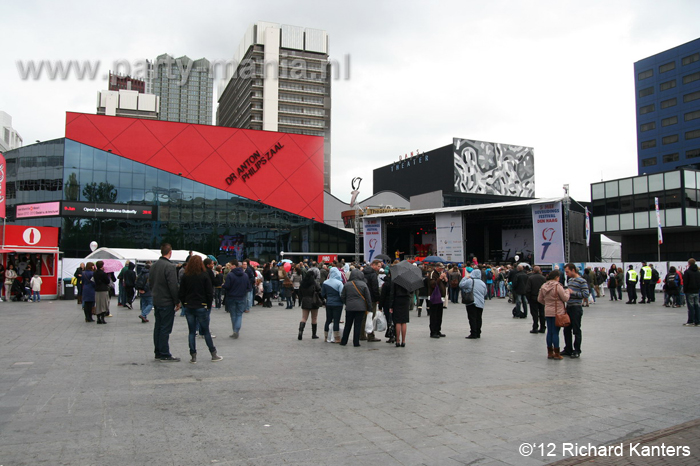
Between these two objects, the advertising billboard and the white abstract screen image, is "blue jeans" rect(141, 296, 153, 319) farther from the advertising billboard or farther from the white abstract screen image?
the white abstract screen image

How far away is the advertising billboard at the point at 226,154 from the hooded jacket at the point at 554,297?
1402 inches

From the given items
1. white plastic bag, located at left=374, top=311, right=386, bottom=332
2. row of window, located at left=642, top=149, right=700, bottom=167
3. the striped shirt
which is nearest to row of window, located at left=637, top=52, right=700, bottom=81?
row of window, located at left=642, top=149, right=700, bottom=167

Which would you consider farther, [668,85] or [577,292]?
[668,85]

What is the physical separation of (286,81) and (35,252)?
3204 inches

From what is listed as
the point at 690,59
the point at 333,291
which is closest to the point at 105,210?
the point at 333,291

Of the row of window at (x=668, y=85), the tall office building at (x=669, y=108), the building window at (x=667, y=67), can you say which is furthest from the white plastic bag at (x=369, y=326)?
the building window at (x=667, y=67)

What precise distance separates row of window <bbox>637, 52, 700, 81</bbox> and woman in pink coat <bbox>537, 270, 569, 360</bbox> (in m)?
68.6

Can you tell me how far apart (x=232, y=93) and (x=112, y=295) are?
9734 centimetres

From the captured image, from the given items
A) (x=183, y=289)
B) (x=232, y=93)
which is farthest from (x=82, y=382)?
(x=232, y=93)

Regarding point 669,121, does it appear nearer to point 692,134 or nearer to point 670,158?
point 692,134

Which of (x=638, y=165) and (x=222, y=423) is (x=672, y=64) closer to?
(x=638, y=165)

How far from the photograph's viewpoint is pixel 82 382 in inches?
250

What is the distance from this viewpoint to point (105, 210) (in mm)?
37469

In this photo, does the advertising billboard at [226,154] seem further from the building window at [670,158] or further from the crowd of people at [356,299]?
the building window at [670,158]
